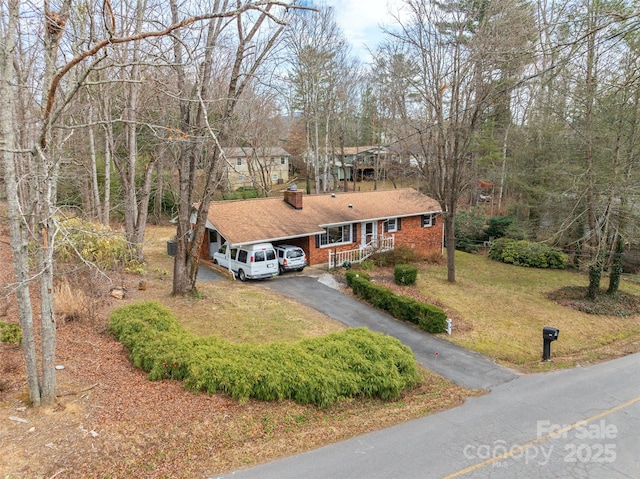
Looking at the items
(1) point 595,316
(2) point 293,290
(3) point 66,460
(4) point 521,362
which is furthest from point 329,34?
(3) point 66,460

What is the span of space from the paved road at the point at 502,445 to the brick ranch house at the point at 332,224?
12.1m

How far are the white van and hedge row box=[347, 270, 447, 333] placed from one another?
3593mm

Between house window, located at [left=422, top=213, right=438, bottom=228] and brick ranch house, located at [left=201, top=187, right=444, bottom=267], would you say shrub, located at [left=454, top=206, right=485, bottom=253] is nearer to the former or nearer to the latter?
brick ranch house, located at [left=201, top=187, right=444, bottom=267]

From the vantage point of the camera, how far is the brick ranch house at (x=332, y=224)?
19.2 meters

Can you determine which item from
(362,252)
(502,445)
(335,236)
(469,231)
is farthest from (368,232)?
(502,445)

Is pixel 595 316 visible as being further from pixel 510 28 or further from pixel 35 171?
pixel 35 171

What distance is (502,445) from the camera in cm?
646

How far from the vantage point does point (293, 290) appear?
16078 millimetres

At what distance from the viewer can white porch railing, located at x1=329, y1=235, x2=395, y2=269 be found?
2015cm

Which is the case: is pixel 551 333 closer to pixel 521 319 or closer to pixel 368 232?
pixel 521 319

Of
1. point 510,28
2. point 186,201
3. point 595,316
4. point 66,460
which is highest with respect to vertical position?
point 510,28

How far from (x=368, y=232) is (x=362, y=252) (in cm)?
216

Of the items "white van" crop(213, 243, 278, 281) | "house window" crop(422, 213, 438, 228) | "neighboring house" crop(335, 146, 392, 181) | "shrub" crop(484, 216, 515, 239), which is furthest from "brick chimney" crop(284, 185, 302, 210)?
"neighboring house" crop(335, 146, 392, 181)

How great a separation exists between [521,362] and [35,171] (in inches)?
443
